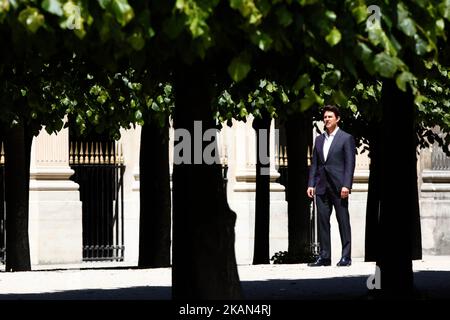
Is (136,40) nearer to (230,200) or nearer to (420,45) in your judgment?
(420,45)

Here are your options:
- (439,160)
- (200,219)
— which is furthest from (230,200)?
(200,219)

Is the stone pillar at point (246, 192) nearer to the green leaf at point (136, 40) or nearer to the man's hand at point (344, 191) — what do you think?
the man's hand at point (344, 191)

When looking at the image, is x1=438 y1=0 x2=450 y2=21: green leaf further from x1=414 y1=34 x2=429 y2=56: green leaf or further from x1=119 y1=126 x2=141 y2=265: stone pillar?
x1=119 y1=126 x2=141 y2=265: stone pillar

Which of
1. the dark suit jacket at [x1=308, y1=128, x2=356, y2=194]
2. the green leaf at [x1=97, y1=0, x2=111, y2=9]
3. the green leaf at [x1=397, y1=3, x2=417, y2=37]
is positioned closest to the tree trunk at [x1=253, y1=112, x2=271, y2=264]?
the dark suit jacket at [x1=308, y1=128, x2=356, y2=194]

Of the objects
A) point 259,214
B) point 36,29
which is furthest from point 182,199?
point 259,214

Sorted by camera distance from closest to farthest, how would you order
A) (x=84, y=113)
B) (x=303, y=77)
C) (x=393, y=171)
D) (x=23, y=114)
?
1. (x=303, y=77)
2. (x=393, y=171)
3. (x=23, y=114)
4. (x=84, y=113)

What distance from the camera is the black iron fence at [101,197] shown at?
33.0 metres

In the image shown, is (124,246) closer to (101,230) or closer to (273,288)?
(101,230)

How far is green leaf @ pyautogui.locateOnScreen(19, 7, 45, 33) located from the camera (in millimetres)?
8742

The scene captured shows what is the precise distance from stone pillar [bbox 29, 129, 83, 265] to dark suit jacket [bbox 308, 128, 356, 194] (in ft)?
49.4

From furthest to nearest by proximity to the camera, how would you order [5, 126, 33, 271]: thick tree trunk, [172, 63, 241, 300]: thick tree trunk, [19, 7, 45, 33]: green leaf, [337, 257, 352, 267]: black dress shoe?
1. [5, 126, 33, 271]: thick tree trunk
2. [337, 257, 352, 267]: black dress shoe
3. [172, 63, 241, 300]: thick tree trunk
4. [19, 7, 45, 33]: green leaf

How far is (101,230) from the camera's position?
3359cm

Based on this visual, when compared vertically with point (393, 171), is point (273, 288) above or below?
below
